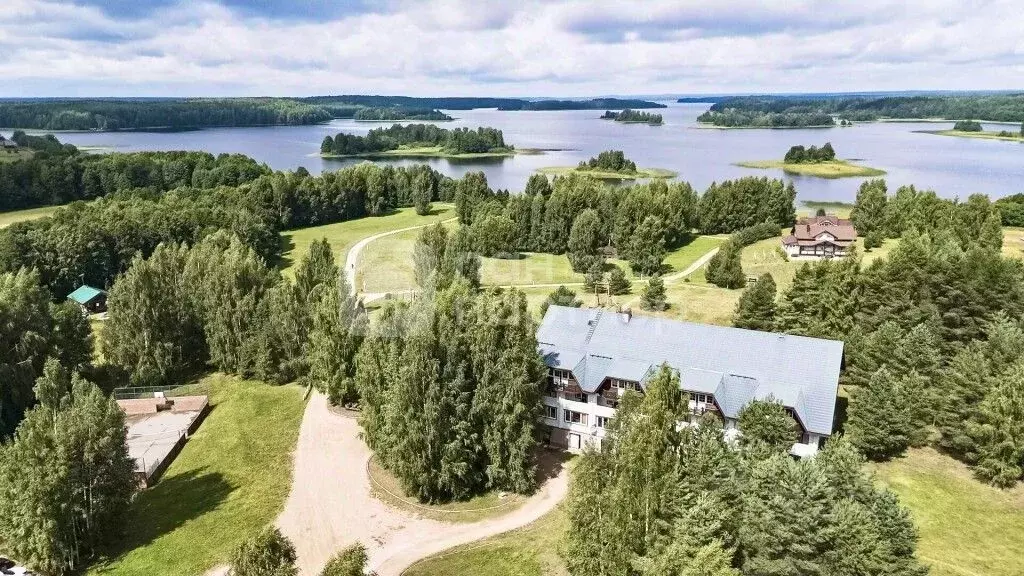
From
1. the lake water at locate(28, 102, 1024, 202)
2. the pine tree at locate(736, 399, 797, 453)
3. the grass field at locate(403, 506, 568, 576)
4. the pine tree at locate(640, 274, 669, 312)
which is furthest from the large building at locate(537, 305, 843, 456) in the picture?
the lake water at locate(28, 102, 1024, 202)

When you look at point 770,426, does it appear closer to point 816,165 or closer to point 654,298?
point 654,298

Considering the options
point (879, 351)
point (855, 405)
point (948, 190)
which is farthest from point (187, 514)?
point (948, 190)

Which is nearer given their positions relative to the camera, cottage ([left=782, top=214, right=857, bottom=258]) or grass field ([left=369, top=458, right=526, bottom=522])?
grass field ([left=369, top=458, right=526, bottom=522])

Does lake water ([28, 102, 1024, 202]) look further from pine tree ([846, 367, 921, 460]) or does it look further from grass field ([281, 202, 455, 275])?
pine tree ([846, 367, 921, 460])

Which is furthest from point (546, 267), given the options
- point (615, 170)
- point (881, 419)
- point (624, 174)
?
point (615, 170)

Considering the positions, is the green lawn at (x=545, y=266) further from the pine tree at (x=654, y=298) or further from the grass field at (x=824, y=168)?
the grass field at (x=824, y=168)

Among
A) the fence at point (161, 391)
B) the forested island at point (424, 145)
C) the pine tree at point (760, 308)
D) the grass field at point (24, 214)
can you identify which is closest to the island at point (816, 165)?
the forested island at point (424, 145)

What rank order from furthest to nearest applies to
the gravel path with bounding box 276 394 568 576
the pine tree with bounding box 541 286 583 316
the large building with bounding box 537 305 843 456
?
the pine tree with bounding box 541 286 583 316 < the large building with bounding box 537 305 843 456 < the gravel path with bounding box 276 394 568 576
